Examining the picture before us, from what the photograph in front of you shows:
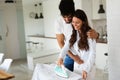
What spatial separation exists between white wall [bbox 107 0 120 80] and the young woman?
2.60 feet

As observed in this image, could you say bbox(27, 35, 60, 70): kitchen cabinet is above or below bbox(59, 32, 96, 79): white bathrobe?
below

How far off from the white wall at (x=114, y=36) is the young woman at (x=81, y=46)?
79 cm

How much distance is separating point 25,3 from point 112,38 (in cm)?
424

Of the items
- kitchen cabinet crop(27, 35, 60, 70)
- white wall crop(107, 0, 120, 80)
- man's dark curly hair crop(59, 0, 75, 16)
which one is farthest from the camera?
kitchen cabinet crop(27, 35, 60, 70)

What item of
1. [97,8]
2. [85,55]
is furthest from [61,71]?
[97,8]

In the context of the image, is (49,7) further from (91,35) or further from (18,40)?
(91,35)

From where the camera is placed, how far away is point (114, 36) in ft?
7.83

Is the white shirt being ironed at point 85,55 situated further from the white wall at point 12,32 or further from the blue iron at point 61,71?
the white wall at point 12,32

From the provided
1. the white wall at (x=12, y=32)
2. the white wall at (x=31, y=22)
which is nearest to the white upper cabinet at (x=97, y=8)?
the white wall at (x=31, y=22)

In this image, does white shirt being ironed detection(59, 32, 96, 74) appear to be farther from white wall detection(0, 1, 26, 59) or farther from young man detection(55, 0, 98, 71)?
white wall detection(0, 1, 26, 59)

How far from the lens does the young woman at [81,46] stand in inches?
63.3

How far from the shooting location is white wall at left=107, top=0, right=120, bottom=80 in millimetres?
2326

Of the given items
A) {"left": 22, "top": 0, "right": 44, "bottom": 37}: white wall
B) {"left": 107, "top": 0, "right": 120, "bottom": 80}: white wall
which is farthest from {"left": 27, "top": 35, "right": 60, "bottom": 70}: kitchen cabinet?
{"left": 107, "top": 0, "right": 120, "bottom": 80}: white wall

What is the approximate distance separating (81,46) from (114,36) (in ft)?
2.89
